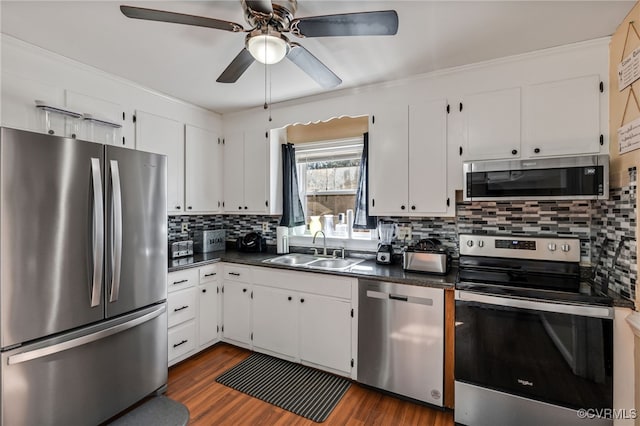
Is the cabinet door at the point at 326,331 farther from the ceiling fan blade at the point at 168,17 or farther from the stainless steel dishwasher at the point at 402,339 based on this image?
the ceiling fan blade at the point at 168,17

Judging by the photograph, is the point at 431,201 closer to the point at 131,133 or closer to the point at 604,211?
the point at 604,211

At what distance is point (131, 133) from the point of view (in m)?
2.63

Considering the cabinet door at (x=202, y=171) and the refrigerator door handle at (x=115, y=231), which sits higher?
the cabinet door at (x=202, y=171)

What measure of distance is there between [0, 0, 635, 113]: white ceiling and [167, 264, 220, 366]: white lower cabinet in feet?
5.66

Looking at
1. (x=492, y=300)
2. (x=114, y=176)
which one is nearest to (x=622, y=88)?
(x=492, y=300)

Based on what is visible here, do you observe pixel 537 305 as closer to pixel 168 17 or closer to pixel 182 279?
pixel 168 17

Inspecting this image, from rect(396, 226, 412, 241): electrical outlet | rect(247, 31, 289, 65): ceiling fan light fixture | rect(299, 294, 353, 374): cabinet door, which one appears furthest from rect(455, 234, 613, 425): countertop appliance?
rect(247, 31, 289, 65): ceiling fan light fixture

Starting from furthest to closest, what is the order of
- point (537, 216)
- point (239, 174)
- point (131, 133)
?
point (239, 174)
point (131, 133)
point (537, 216)

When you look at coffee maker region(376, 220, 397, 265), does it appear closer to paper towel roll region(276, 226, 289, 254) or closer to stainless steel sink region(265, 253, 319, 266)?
stainless steel sink region(265, 253, 319, 266)

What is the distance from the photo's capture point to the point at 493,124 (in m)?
2.21

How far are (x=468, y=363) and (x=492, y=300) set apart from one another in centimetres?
45

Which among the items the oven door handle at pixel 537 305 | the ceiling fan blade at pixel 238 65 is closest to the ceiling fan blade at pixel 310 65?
the ceiling fan blade at pixel 238 65

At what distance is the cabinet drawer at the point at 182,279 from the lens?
253 cm

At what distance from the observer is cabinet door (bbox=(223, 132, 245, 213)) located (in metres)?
3.43
